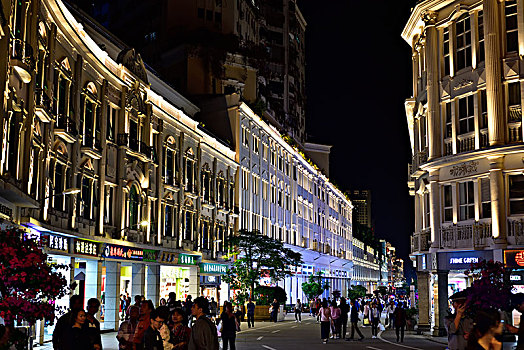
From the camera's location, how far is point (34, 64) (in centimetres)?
2248

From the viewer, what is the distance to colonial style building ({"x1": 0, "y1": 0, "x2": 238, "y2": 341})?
22203 millimetres

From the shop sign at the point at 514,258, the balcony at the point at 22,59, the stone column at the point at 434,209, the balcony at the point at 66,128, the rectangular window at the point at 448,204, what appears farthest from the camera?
the stone column at the point at 434,209

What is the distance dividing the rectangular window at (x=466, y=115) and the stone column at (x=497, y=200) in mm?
2344

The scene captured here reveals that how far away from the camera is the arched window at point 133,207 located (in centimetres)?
3708

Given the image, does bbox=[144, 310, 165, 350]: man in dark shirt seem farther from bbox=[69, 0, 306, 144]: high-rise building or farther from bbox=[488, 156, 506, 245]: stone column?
bbox=[69, 0, 306, 144]: high-rise building

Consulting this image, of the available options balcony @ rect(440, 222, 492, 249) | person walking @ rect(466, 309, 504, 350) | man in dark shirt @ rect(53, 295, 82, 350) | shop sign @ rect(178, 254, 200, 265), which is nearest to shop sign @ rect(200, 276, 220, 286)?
shop sign @ rect(178, 254, 200, 265)

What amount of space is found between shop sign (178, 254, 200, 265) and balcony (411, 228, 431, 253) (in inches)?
608

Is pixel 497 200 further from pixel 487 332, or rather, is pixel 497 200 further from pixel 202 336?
pixel 487 332

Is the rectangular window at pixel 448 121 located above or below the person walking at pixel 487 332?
above

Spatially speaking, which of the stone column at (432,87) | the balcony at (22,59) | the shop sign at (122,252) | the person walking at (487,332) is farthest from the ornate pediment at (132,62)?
the person walking at (487,332)

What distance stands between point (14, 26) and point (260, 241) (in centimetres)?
3523

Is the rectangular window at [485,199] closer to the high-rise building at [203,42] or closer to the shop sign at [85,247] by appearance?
the shop sign at [85,247]

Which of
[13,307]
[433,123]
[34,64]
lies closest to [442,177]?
[433,123]

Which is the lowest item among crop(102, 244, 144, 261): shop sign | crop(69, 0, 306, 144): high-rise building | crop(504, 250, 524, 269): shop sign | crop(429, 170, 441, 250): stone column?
crop(504, 250, 524, 269): shop sign
